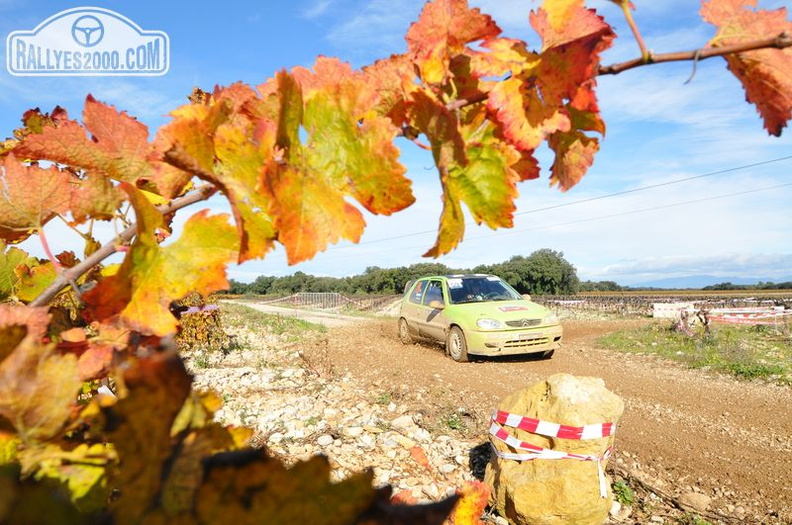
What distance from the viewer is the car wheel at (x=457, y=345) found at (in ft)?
30.1

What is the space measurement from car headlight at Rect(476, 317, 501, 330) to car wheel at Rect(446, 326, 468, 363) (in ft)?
1.63

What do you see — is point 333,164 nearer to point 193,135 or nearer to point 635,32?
point 193,135

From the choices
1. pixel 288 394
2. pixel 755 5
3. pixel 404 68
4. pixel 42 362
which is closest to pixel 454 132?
pixel 404 68

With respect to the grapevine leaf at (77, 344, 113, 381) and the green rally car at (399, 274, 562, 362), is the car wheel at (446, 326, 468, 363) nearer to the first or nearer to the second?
the green rally car at (399, 274, 562, 362)

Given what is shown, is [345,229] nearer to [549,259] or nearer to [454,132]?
[454,132]

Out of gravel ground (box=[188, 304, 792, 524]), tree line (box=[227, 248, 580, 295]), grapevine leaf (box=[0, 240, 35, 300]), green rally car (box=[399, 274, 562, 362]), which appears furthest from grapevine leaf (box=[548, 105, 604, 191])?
tree line (box=[227, 248, 580, 295])

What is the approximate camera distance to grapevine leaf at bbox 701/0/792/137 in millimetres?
585

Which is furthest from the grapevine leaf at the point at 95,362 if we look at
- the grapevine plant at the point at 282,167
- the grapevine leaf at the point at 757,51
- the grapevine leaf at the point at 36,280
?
the grapevine leaf at the point at 757,51

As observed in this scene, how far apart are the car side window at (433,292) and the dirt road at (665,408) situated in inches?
44.2

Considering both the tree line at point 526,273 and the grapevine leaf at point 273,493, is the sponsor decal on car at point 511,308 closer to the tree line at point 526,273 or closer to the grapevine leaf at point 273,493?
the grapevine leaf at point 273,493

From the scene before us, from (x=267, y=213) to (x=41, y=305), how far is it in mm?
348

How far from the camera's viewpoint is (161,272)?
61 centimetres

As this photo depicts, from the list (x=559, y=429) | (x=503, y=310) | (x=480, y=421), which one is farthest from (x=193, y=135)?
(x=503, y=310)

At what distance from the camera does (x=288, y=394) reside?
6.68 metres
